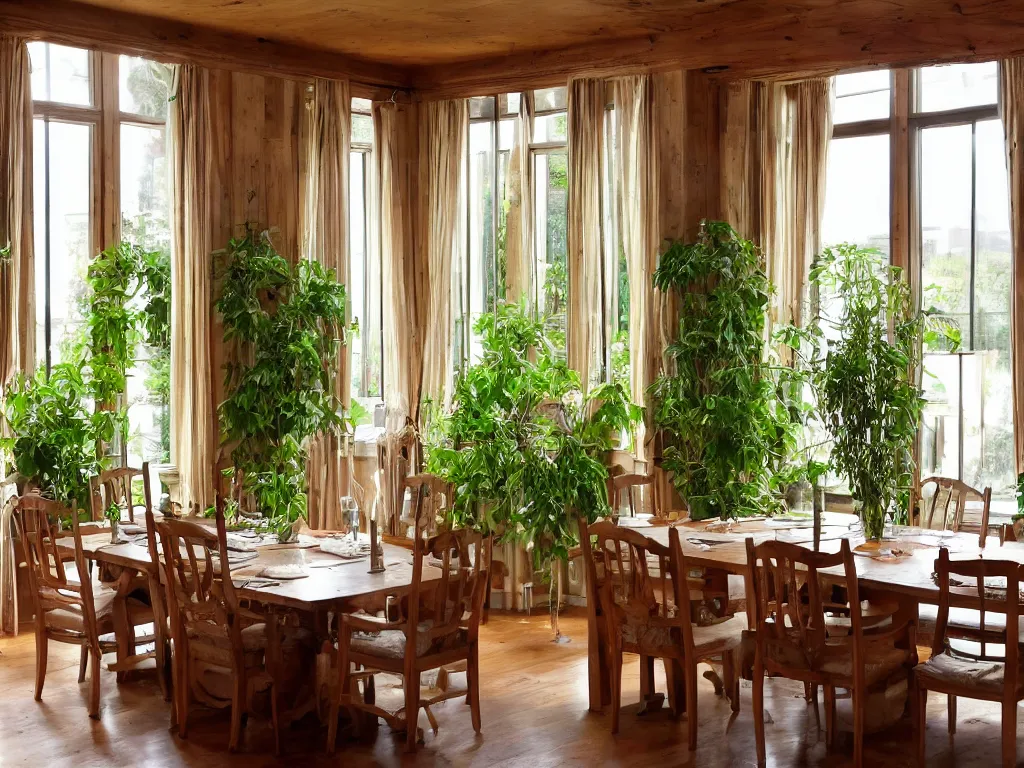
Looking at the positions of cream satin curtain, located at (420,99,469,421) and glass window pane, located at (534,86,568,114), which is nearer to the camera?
glass window pane, located at (534,86,568,114)

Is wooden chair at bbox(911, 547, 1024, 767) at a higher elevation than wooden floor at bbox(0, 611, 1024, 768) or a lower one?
higher

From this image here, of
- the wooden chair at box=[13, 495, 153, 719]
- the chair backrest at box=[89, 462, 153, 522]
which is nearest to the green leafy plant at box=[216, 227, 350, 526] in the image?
the chair backrest at box=[89, 462, 153, 522]

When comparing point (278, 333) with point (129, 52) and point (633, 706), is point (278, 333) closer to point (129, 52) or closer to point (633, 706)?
point (129, 52)

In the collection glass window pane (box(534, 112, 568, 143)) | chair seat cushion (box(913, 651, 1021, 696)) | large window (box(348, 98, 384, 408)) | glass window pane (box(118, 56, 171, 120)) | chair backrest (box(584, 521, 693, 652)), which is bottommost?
chair seat cushion (box(913, 651, 1021, 696))

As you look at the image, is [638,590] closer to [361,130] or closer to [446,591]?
[446,591]

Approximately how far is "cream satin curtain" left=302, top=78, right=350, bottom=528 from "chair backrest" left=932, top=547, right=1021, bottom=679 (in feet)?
14.2

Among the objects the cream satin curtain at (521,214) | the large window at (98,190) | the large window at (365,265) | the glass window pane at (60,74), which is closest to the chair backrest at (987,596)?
the cream satin curtain at (521,214)

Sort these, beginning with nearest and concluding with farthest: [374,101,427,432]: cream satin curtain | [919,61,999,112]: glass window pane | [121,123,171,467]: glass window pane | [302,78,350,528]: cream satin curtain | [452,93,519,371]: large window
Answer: [919,61,999,112]: glass window pane, [121,123,171,467]: glass window pane, [302,78,350,528]: cream satin curtain, [452,93,519,371]: large window, [374,101,427,432]: cream satin curtain

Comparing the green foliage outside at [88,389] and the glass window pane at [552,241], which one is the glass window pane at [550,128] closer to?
the glass window pane at [552,241]

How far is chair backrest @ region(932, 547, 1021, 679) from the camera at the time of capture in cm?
425

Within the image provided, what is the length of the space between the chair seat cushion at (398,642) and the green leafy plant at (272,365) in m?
2.31

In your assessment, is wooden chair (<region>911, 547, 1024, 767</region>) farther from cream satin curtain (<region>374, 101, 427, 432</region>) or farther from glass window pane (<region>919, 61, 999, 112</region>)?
cream satin curtain (<region>374, 101, 427, 432</region>)

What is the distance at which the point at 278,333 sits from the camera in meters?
7.39

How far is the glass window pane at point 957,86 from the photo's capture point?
23.1 ft
